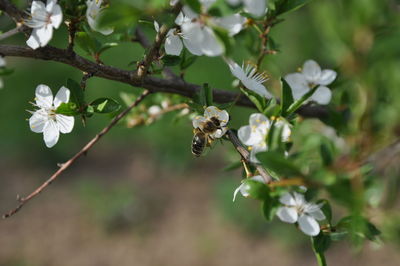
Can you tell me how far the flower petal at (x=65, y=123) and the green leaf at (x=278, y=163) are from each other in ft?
1.49

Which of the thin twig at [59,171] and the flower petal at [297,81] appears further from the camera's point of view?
the flower petal at [297,81]

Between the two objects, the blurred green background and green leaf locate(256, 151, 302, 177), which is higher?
green leaf locate(256, 151, 302, 177)

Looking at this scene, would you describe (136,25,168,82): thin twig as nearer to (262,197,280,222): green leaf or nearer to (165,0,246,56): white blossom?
(165,0,246,56): white blossom

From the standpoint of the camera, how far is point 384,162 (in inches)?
52.9

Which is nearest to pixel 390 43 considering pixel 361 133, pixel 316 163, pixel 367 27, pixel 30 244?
pixel 367 27

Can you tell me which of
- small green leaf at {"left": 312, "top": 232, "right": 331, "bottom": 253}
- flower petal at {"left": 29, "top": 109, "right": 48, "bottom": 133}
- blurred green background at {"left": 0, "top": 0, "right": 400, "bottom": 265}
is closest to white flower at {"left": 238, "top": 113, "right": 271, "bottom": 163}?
small green leaf at {"left": 312, "top": 232, "right": 331, "bottom": 253}

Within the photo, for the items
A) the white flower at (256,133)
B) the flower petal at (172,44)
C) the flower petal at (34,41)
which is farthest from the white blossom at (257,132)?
the flower petal at (34,41)

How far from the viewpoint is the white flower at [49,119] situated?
3.27 feet

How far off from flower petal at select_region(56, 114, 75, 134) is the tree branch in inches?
4.8

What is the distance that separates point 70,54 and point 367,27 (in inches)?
50.8

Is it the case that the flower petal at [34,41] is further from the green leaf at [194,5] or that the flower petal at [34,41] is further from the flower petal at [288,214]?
the flower petal at [288,214]

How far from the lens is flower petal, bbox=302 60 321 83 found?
3.94ft

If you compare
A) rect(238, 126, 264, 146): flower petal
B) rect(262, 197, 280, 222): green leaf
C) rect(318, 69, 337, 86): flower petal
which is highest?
rect(238, 126, 264, 146): flower petal

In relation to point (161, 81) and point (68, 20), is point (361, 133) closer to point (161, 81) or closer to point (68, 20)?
point (161, 81)
